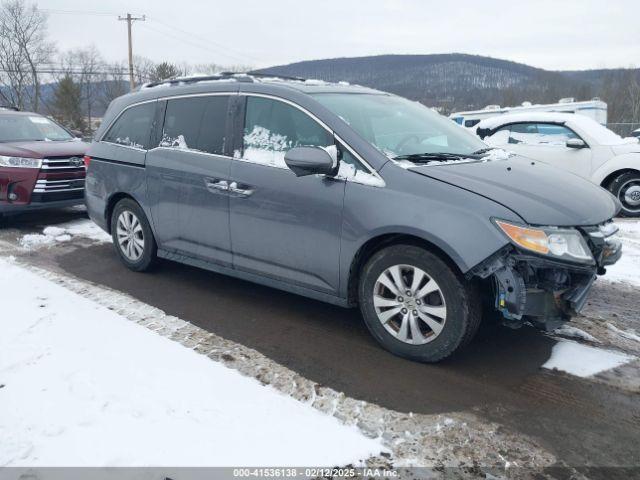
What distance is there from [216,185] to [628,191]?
7433 millimetres

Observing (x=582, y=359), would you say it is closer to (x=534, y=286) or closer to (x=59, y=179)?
(x=534, y=286)

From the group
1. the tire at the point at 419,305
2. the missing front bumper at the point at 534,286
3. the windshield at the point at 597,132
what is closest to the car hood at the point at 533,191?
the missing front bumper at the point at 534,286

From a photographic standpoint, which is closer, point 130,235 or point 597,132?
point 130,235

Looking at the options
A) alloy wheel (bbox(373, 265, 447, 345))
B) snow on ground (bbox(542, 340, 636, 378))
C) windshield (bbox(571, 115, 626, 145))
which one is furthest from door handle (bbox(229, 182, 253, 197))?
windshield (bbox(571, 115, 626, 145))

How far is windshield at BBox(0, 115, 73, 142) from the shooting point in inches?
318

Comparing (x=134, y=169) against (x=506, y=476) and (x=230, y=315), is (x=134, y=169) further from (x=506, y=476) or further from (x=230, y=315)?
(x=506, y=476)

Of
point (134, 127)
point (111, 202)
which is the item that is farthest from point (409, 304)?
point (111, 202)

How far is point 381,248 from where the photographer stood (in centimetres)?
346

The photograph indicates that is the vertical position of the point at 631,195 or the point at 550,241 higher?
the point at 550,241

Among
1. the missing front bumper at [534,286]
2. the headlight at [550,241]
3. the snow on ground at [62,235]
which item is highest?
the headlight at [550,241]

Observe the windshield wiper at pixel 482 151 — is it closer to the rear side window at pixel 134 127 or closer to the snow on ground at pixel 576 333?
the snow on ground at pixel 576 333

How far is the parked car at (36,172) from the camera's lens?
7211 mm

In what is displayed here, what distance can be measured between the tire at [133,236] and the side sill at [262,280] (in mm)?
195

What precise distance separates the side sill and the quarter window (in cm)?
93
